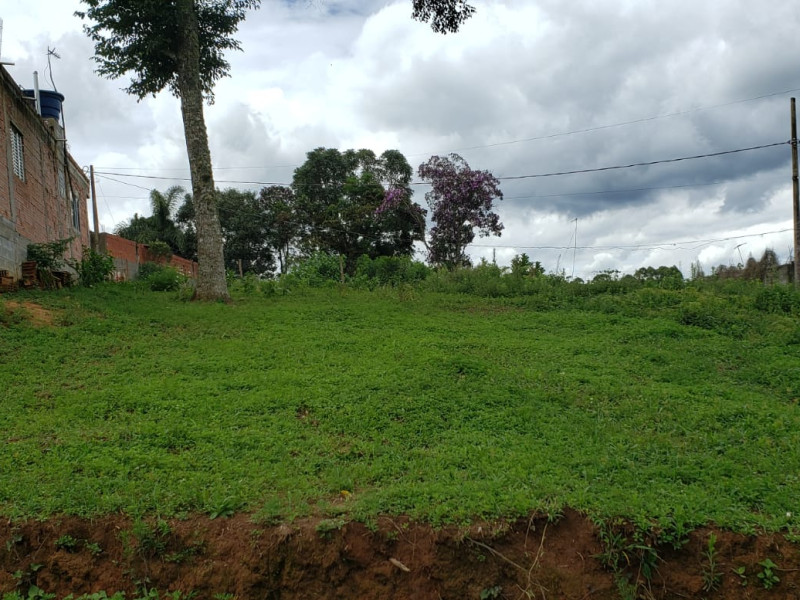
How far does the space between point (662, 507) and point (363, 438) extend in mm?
2217

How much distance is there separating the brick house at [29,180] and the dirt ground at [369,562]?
780cm

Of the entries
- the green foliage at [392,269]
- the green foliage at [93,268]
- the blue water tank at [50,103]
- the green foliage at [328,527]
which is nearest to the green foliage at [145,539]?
the green foliage at [328,527]

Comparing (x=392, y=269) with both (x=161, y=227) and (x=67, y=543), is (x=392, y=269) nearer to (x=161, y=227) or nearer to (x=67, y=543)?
(x=67, y=543)

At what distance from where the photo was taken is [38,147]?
1248 cm

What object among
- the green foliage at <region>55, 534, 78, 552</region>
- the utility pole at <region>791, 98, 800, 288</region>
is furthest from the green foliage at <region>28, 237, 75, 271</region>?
the utility pole at <region>791, 98, 800, 288</region>

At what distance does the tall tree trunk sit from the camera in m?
10.6

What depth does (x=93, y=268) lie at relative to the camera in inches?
463

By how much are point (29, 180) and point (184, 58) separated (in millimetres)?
3905

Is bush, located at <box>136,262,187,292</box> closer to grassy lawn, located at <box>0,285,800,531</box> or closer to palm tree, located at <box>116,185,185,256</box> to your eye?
grassy lawn, located at <box>0,285,800,531</box>

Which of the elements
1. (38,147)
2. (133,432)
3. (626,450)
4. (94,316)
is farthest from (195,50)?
(626,450)

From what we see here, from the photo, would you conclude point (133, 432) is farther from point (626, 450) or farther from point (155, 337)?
point (626, 450)

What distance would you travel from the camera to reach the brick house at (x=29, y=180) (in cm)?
999

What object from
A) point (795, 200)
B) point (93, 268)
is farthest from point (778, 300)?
point (93, 268)

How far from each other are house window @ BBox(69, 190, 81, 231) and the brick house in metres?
0.01
